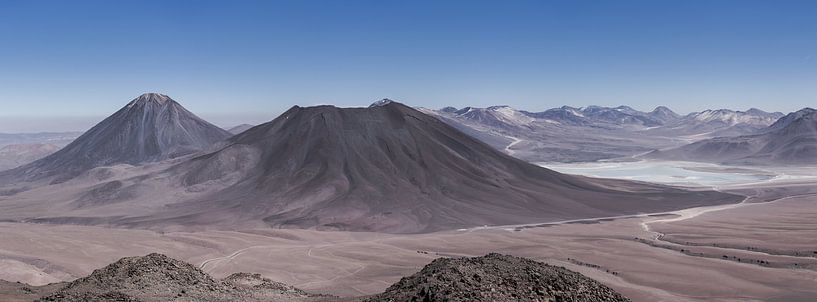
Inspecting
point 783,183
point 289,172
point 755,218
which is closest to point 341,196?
point 289,172

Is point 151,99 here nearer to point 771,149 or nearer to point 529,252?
point 529,252

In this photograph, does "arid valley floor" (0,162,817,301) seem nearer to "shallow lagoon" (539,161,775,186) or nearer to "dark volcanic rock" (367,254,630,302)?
"dark volcanic rock" (367,254,630,302)

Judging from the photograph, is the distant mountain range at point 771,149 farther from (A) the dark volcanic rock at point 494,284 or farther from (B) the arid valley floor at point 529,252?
(A) the dark volcanic rock at point 494,284

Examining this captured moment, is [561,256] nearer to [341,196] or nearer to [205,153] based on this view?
[341,196]

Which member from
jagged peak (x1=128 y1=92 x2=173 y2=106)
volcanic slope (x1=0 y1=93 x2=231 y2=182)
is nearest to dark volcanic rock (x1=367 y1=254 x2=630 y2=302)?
volcanic slope (x1=0 y1=93 x2=231 y2=182)

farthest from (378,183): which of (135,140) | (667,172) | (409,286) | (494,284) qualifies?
(667,172)
